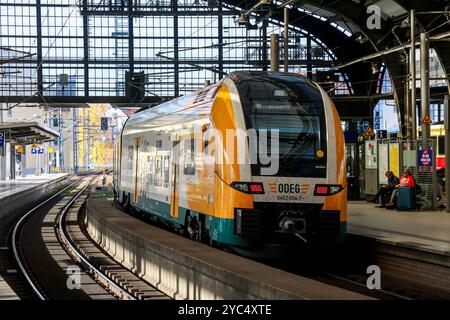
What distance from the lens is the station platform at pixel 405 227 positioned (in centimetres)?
1512

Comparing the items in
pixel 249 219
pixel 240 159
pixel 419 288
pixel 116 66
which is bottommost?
pixel 419 288

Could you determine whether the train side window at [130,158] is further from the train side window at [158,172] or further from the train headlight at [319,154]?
the train headlight at [319,154]

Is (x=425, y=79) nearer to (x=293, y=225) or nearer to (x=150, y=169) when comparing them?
(x=150, y=169)

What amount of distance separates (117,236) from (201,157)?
4318 mm

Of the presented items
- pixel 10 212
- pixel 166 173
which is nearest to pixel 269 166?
pixel 166 173

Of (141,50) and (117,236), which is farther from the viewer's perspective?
(141,50)

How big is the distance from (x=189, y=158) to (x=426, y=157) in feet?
33.0

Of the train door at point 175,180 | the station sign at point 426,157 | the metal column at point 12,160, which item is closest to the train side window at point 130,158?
the train door at point 175,180

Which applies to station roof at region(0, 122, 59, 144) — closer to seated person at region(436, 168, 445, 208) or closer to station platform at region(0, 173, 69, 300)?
station platform at region(0, 173, 69, 300)

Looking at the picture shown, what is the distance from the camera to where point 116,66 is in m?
61.0

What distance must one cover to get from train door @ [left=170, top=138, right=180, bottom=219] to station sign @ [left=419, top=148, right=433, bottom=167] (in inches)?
365
